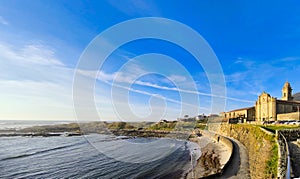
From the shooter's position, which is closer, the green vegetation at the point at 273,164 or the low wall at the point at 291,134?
the green vegetation at the point at 273,164

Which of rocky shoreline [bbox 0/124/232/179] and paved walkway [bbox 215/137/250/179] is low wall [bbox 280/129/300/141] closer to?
paved walkway [bbox 215/137/250/179]

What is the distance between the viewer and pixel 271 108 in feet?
156

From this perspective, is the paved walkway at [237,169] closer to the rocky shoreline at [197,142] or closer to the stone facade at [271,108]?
the rocky shoreline at [197,142]

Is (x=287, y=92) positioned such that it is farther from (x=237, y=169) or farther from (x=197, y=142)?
(x=237, y=169)

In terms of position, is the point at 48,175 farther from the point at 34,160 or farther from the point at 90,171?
the point at 34,160

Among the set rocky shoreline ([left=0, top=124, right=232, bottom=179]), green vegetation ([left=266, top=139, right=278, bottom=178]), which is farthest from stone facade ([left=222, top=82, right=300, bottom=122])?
green vegetation ([left=266, top=139, right=278, bottom=178])

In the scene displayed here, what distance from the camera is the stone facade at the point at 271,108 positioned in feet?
154

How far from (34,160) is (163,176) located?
18.9m

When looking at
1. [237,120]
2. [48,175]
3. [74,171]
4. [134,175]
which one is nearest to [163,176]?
[134,175]

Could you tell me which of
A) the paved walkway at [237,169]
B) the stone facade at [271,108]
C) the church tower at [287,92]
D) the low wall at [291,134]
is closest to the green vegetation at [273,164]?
the paved walkway at [237,169]

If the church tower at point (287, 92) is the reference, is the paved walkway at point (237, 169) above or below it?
below

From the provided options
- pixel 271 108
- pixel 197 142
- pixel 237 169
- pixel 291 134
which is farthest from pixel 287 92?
pixel 237 169

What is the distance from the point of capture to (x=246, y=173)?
1594cm

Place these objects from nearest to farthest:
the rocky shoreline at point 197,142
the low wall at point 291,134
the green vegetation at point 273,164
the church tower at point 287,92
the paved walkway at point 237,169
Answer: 1. the green vegetation at point 273,164
2. the paved walkway at point 237,169
3. the low wall at point 291,134
4. the rocky shoreline at point 197,142
5. the church tower at point 287,92
